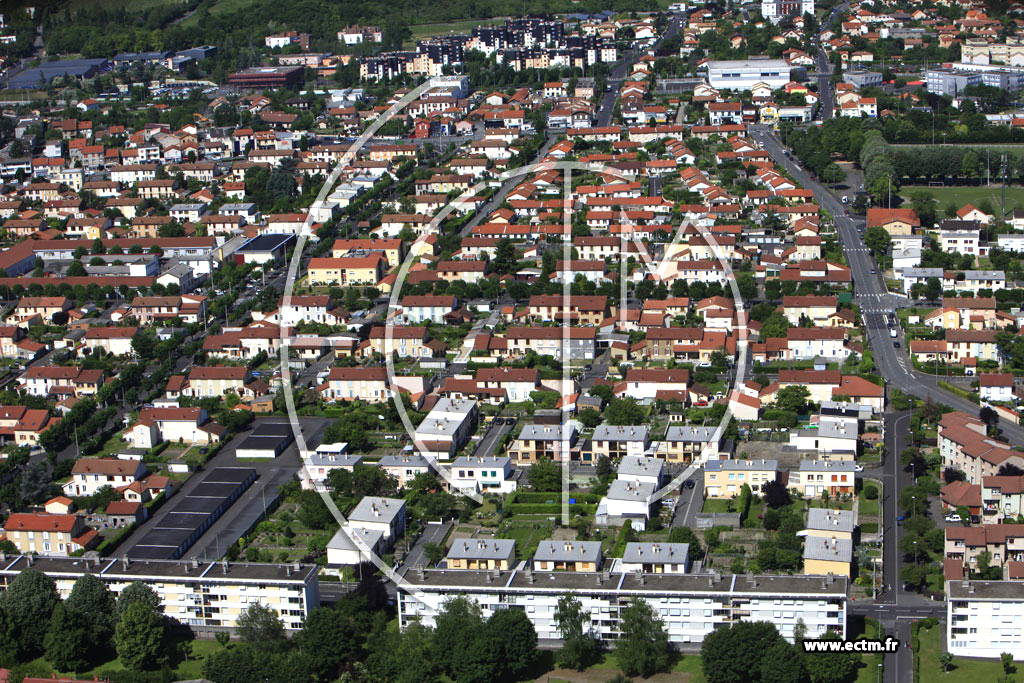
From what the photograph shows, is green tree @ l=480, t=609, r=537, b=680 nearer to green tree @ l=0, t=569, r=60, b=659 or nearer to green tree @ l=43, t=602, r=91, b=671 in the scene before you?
green tree @ l=43, t=602, r=91, b=671

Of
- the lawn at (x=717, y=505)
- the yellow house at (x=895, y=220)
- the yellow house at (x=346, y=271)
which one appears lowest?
the lawn at (x=717, y=505)

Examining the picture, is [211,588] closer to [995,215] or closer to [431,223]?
[431,223]

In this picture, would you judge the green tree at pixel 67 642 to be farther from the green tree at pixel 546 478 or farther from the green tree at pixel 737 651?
the green tree at pixel 737 651

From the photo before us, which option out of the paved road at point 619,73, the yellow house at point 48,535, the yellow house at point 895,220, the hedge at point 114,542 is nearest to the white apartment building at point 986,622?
the hedge at point 114,542

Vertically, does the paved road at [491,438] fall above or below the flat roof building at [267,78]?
below

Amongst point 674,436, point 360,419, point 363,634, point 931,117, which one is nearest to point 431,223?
point 360,419

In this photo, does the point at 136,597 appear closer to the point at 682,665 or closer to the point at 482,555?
the point at 482,555
